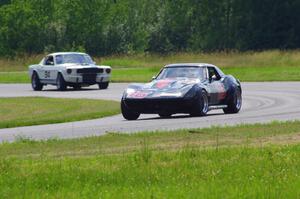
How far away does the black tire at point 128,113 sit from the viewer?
81.3 feet

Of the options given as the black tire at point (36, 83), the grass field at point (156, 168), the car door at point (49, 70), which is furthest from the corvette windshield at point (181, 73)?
the black tire at point (36, 83)

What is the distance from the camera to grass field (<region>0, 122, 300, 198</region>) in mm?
11211

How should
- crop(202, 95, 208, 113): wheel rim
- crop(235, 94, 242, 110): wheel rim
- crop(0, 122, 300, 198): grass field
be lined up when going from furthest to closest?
1. crop(235, 94, 242, 110): wheel rim
2. crop(202, 95, 208, 113): wheel rim
3. crop(0, 122, 300, 198): grass field

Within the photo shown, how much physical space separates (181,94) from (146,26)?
2878 inches

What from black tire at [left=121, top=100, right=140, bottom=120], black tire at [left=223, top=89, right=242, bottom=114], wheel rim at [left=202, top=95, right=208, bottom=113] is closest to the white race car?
black tire at [left=223, top=89, right=242, bottom=114]

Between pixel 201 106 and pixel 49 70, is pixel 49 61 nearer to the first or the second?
pixel 49 70

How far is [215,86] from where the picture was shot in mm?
25859

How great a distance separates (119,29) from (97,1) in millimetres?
3065

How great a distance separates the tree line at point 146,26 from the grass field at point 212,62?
4.75m

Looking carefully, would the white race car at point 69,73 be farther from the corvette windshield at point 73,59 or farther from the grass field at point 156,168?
the grass field at point 156,168

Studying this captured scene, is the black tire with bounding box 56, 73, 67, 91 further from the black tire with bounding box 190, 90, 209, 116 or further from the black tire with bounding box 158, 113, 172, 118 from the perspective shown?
the black tire with bounding box 190, 90, 209, 116

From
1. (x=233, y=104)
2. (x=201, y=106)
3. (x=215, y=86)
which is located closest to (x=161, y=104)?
(x=201, y=106)

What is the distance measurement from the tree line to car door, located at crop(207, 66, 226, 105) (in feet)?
178

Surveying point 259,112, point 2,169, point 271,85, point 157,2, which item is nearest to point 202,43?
point 157,2
